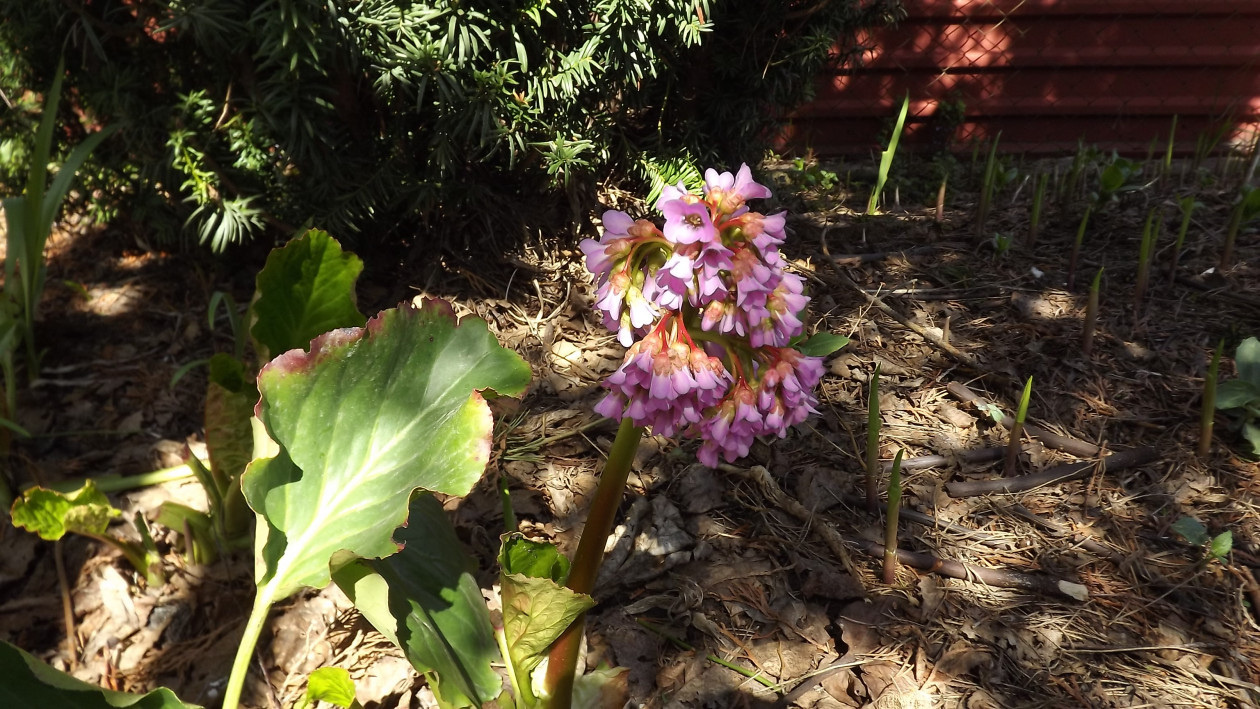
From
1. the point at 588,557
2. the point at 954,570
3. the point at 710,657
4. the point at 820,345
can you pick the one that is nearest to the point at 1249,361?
the point at 954,570

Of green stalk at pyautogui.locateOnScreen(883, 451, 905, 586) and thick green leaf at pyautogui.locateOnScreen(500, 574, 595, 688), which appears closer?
thick green leaf at pyautogui.locateOnScreen(500, 574, 595, 688)

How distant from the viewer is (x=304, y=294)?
155 cm

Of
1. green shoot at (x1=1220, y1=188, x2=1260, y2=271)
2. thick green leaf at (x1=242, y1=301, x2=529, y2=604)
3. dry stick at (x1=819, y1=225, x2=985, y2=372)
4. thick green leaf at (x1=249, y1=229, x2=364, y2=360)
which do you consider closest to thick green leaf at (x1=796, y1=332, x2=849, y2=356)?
thick green leaf at (x1=242, y1=301, x2=529, y2=604)

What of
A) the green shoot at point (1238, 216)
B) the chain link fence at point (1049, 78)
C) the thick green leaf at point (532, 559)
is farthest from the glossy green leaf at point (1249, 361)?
the chain link fence at point (1049, 78)

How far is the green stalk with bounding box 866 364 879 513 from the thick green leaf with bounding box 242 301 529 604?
28.3 inches

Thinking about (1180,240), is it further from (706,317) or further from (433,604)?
(433,604)

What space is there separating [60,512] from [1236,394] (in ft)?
8.65

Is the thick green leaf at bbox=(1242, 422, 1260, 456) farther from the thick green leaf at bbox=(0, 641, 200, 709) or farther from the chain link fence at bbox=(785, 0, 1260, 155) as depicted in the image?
the chain link fence at bbox=(785, 0, 1260, 155)

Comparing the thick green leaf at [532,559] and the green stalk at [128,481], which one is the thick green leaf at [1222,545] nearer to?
the thick green leaf at [532,559]

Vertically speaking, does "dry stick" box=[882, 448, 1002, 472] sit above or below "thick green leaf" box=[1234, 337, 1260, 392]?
below

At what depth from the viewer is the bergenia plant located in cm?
108

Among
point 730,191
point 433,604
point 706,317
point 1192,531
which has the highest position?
point 730,191

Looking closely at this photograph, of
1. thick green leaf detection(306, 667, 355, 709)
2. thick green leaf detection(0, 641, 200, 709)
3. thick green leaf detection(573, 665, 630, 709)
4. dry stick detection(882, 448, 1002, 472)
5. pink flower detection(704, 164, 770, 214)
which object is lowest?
dry stick detection(882, 448, 1002, 472)

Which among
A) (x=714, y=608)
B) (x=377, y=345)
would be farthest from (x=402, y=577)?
(x=714, y=608)
